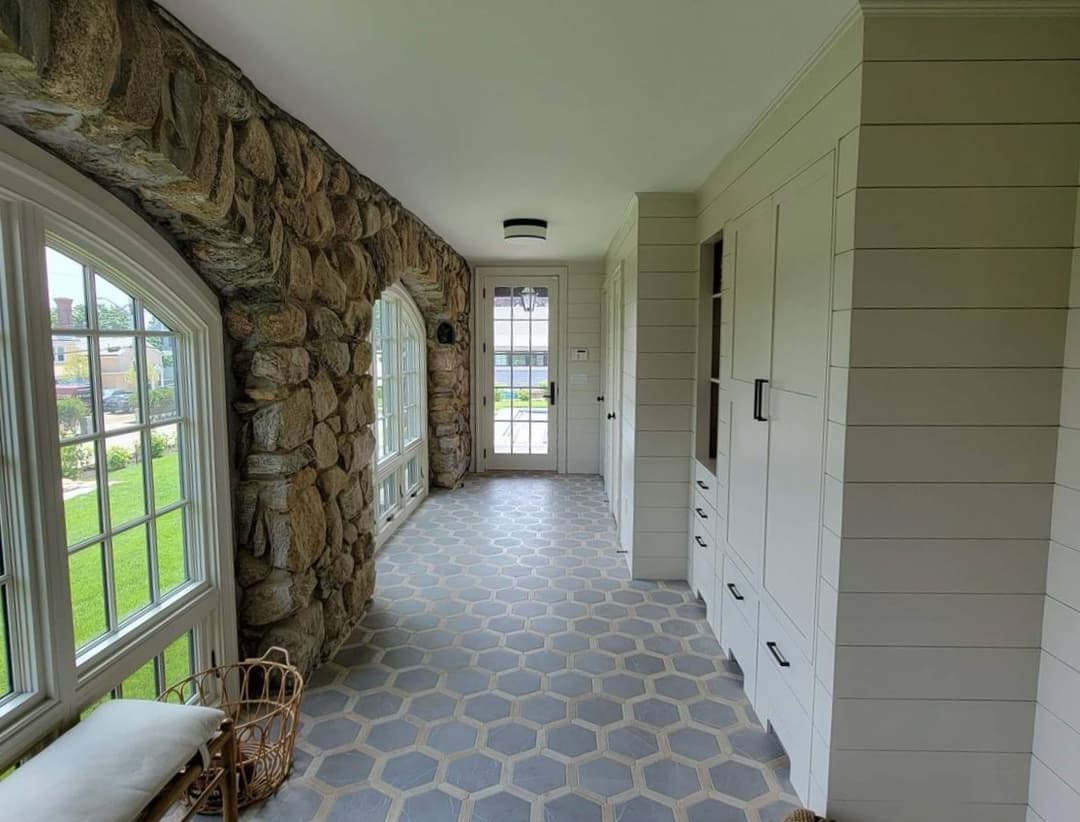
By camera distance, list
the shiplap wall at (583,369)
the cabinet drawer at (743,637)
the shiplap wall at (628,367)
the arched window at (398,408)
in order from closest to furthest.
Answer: the cabinet drawer at (743,637) → the shiplap wall at (628,367) → the arched window at (398,408) → the shiplap wall at (583,369)

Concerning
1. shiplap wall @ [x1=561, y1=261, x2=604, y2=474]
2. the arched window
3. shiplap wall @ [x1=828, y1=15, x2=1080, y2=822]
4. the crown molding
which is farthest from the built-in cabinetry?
shiplap wall @ [x1=561, y1=261, x2=604, y2=474]

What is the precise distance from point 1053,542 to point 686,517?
2070 millimetres

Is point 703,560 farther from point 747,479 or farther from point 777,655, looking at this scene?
point 777,655

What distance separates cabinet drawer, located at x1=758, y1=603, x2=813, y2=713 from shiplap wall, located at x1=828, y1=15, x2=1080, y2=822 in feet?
0.60

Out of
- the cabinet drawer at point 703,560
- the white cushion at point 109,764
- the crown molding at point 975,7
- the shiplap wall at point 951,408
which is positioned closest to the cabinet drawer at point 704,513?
the cabinet drawer at point 703,560

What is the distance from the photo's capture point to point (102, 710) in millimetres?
1477

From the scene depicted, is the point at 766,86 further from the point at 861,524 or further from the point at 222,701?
the point at 222,701

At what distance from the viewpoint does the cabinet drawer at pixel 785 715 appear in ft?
5.88


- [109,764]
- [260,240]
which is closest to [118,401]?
[260,240]

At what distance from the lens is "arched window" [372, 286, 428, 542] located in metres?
4.26

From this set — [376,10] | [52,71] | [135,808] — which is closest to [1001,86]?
[376,10]

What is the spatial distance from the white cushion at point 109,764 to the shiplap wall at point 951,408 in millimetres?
1729

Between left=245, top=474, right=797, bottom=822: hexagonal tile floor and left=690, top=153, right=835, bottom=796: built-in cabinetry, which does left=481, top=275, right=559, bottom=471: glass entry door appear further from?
left=690, top=153, right=835, bottom=796: built-in cabinetry

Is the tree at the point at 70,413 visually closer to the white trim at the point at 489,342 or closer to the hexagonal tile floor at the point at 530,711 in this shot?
the hexagonal tile floor at the point at 530,711
